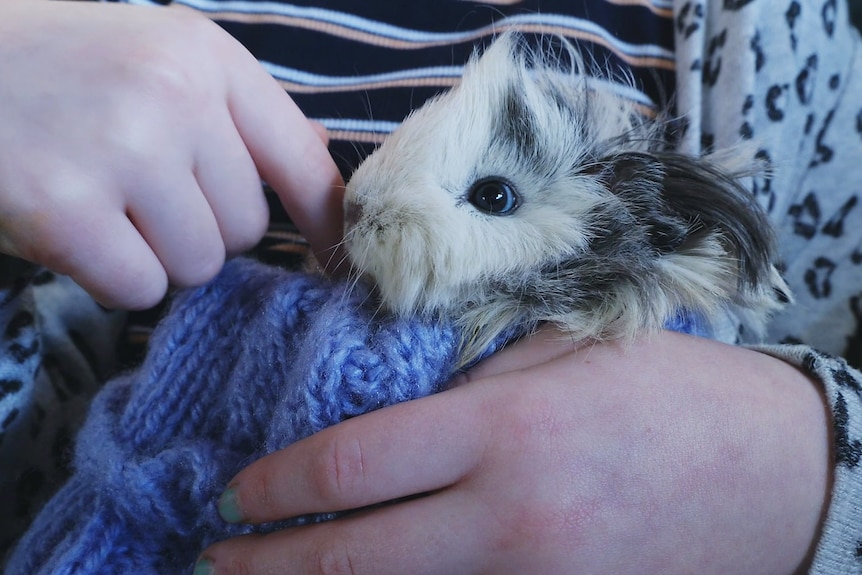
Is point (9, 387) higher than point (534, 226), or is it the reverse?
point (534, 226)

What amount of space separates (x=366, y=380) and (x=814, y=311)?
2.02ft

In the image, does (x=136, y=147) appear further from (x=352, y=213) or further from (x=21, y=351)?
(x=21, y=351)

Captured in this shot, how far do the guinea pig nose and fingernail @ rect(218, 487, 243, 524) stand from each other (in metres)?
0.21

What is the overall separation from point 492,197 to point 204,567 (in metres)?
0.33

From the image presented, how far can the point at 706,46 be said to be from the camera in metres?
0.71

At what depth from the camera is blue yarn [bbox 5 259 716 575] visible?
1.37 ft

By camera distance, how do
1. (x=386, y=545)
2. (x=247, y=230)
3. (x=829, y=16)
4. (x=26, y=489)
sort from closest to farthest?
1. (x=386, y=545)
2. (x=247, y=230)
3. (x=26, y=489)
4. (x=829, y=16)

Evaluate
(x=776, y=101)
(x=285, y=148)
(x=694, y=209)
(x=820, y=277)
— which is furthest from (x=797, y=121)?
(x=285, y=148)

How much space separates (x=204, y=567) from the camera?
1.40ft

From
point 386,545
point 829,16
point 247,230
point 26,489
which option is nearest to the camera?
point 386,545

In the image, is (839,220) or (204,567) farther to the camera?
(839,220)

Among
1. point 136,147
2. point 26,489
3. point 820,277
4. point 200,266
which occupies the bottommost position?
point 26,489

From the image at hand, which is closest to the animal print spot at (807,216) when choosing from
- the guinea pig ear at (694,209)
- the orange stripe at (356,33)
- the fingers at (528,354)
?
the orange stripe at (356,33)

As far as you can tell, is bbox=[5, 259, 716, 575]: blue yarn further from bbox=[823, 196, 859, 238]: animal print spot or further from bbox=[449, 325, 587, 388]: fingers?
bbox=[823, 196, 859, 238]: animal print spot
